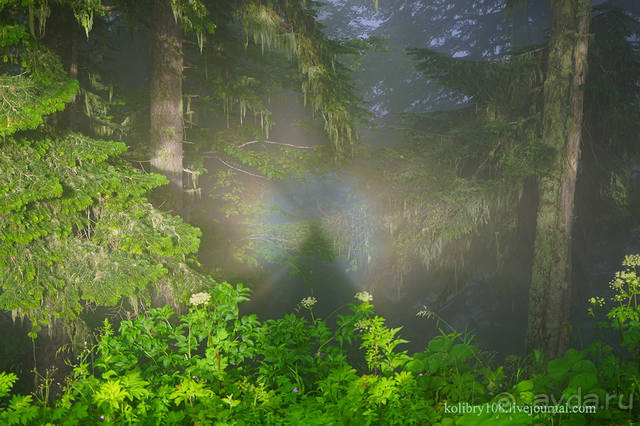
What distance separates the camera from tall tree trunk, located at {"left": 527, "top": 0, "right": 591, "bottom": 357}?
8320mm

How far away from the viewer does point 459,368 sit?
8.33 feet

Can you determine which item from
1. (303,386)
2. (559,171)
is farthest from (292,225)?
(559,171)

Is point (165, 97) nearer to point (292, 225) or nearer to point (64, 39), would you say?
point (64, 39)

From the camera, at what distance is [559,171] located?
848cm

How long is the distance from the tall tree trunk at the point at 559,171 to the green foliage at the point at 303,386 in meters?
6.49

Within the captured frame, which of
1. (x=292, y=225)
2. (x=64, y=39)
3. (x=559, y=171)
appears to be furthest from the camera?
(x=559, y=171)

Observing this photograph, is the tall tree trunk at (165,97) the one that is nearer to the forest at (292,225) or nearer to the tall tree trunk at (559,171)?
the forest at (292,225)

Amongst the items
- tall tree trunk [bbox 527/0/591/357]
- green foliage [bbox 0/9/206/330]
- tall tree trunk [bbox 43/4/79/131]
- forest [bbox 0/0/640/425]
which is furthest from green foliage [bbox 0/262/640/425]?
tall tree trunk [bbox 527/0/591/357]

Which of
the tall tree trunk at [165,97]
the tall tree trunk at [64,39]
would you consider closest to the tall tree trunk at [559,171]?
the tall tree trunk at [165,97]

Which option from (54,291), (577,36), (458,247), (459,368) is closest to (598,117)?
(577,36)

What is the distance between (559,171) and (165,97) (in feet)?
28.6

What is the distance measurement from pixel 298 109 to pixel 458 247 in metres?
9.42

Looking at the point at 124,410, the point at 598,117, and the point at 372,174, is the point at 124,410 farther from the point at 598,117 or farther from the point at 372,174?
the point at 598,117

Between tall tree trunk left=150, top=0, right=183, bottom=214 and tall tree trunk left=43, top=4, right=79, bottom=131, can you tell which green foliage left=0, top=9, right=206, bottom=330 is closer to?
tall tree trunk left=43, top=4, right=79, bottom=131
